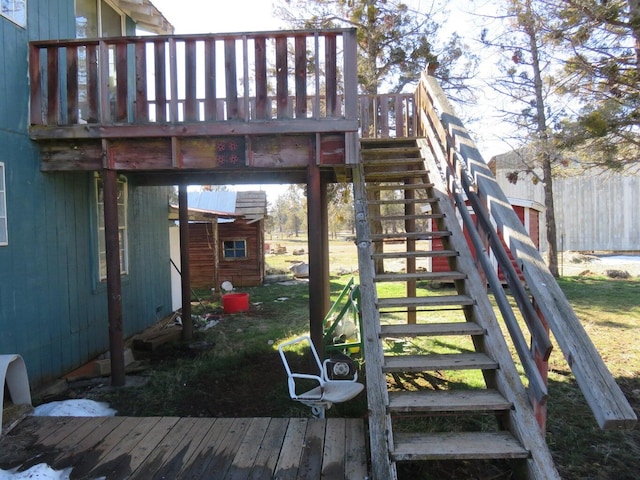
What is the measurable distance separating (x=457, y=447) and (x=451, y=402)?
31 centimetres

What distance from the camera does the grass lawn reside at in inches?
146

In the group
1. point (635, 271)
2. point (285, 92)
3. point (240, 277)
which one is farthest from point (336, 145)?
point (635, 271)

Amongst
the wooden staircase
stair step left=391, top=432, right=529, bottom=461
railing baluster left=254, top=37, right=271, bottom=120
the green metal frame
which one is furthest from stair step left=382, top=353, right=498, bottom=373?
railing baluster left=254, top=37, right=271, bottom=120

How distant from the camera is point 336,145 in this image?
5.04 m

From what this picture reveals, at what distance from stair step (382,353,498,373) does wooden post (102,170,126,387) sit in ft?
11.1

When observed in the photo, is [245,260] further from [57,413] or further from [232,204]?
[57,413]

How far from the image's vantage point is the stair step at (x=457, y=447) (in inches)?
100

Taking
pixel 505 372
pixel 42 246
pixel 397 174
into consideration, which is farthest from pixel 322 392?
pixel 42 246

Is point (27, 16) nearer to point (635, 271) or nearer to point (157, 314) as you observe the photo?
point (157, 314)

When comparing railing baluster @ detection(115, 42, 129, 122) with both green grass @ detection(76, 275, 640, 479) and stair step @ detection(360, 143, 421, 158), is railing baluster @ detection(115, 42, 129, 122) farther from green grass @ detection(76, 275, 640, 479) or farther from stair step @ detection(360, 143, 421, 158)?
green grass @ detection(76, 275, 640, 479)

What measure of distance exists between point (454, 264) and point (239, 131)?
2.77 meters

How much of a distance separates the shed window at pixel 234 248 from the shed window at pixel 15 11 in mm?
10847

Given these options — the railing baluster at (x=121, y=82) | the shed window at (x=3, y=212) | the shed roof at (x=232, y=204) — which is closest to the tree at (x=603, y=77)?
the railing baluster at (x=121, y=82)

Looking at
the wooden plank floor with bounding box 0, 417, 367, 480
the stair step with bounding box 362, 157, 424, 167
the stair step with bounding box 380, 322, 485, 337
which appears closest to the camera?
the wooden plank floor with bounding box 0, 417, 367, 480
